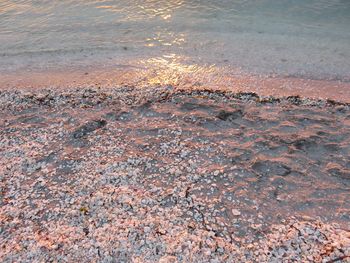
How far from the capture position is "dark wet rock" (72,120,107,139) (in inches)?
209

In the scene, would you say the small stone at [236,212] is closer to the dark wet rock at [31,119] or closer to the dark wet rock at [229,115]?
the dark wet rock at [229,115]

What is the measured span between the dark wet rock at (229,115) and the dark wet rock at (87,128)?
170 cm

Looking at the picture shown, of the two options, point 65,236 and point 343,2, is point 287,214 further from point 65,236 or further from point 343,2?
point 343,2

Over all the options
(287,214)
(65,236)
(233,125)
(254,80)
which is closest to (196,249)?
(287,214)

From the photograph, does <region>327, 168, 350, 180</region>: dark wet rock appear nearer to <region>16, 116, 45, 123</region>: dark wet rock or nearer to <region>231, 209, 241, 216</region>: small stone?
<region>231, 209, 241, 216</region>: small stone

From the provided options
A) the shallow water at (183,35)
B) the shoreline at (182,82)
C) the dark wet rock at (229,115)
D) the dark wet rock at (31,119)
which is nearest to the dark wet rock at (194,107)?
the dark wet rock at (229,115)

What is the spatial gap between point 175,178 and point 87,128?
1679 millimetres

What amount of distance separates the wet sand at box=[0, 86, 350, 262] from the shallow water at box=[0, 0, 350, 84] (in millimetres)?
1620

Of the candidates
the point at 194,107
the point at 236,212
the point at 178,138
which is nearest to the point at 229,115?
the point at 194,107

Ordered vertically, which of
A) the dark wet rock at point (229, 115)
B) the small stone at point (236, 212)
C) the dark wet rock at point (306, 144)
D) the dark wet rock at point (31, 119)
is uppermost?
the dark wet rock at point (229, 115)

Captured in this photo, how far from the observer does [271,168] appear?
457 cm

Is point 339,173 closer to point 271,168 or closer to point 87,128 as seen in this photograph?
point 271,168

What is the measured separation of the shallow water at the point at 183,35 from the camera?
7.42 meters

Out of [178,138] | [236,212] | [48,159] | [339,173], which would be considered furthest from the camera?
[178,138]
